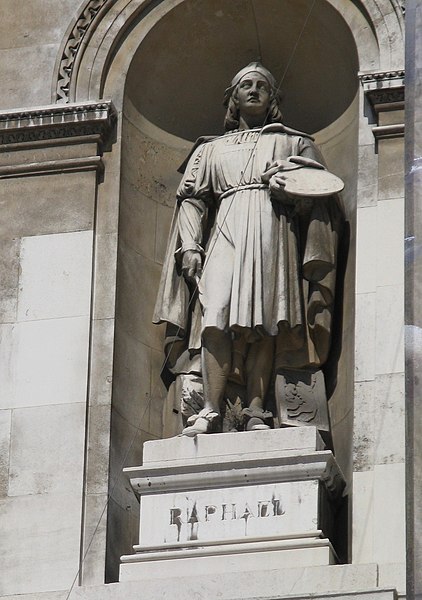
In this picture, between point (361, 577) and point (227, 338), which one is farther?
point (227, 338)

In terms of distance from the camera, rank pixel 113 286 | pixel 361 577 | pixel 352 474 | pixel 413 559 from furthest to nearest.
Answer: pixel 113 286
pixel 352 474
pixel 361 577
pixel 413 559

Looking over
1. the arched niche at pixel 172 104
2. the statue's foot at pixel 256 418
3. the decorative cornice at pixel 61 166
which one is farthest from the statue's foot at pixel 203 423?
the decorative cornice at pixel 61 166

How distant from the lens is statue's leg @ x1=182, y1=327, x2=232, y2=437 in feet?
48.2

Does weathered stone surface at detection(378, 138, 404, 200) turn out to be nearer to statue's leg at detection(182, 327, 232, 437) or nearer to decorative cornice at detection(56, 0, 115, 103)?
statue's leg at detection(182, 327, 232, 437)

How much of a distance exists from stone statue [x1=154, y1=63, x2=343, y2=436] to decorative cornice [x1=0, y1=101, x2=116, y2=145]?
0.72 m

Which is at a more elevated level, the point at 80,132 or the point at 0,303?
the point at 80,132

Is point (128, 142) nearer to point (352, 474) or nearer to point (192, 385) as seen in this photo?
point (192, 385)

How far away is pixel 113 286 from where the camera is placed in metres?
15.2

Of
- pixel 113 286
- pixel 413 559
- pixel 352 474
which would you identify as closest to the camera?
pixel 413 559

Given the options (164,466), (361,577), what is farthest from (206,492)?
(361,577)

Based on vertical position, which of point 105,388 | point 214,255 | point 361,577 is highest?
point 214,255

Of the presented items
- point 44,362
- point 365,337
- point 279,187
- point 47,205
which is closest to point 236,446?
point 365,337

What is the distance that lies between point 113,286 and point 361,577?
2968 mm

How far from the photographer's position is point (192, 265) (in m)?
15.1
